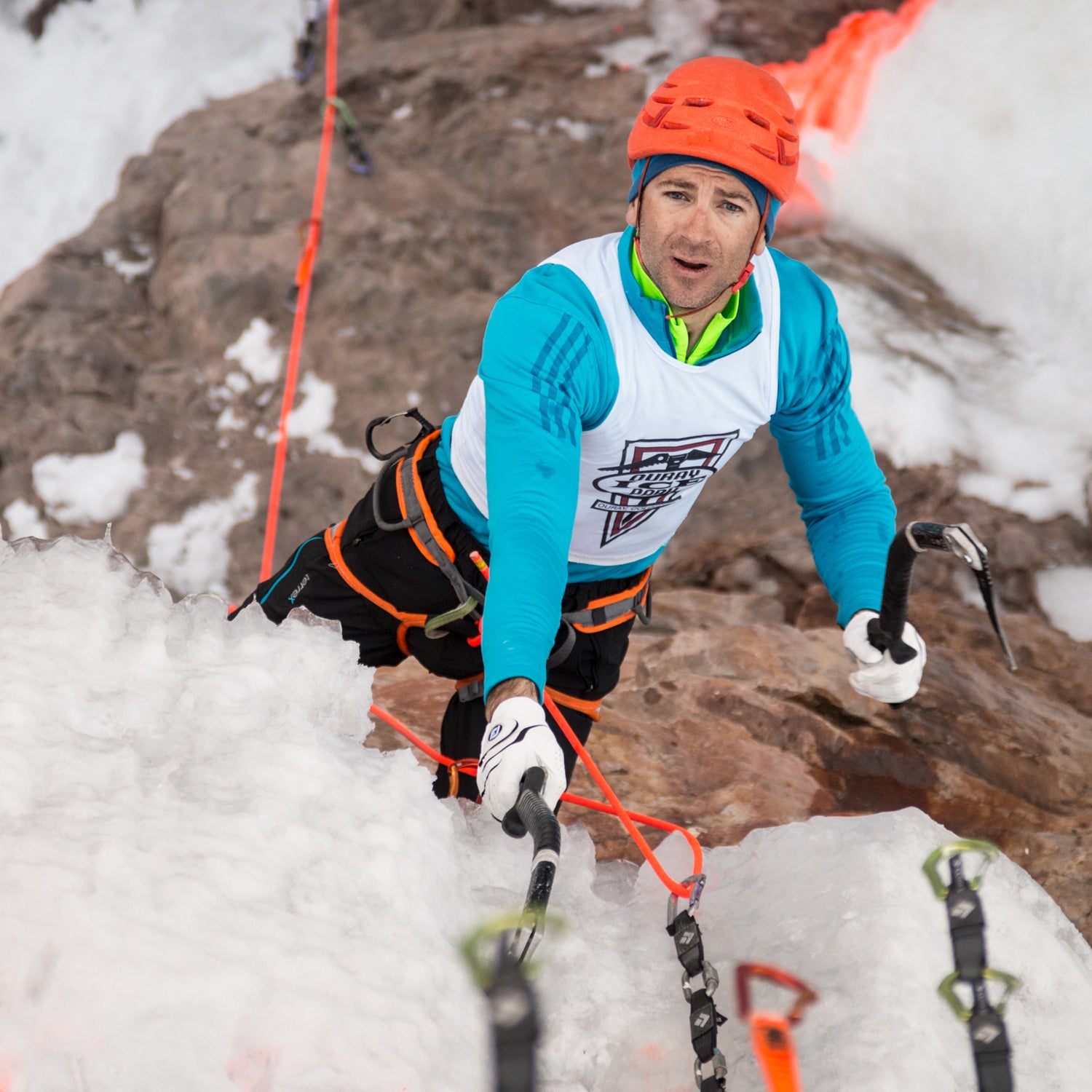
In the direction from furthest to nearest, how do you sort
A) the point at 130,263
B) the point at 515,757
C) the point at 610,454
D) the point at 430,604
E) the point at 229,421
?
the point at 130,263 < the point at 229,421 < the point at 430,604 < the point at 610,454 < the point at 515,757

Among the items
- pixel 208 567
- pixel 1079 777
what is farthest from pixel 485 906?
pixel 208 567

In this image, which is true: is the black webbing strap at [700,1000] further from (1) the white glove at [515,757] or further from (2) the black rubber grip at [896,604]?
(2) the black rubber grip at [896,604]

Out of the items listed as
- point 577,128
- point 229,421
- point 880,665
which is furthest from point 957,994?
point 577,128

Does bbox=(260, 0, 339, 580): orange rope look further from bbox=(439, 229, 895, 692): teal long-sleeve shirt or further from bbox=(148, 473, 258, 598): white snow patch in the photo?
bbox=(439, 229, 895, 692): teal long-sleeve shirt

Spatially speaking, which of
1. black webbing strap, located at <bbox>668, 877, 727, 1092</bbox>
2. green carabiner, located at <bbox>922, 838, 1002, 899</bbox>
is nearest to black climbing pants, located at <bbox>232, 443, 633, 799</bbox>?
black webbing strap, located at <bbox>668, 877, 727, 1092</bbox>

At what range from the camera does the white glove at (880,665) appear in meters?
2.26

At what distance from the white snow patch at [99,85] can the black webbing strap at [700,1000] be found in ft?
24.8

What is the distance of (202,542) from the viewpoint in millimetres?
5613

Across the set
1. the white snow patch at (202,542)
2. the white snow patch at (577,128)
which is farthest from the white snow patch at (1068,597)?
the white snow patch at (577,128)

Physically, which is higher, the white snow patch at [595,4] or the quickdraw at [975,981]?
the white snow patch at [595,4]

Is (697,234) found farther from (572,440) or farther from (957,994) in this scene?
(957,994)

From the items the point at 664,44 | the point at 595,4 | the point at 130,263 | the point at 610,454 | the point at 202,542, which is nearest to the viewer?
the point at 610,454

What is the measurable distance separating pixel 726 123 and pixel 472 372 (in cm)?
392

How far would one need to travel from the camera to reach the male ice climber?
6.07 feet
